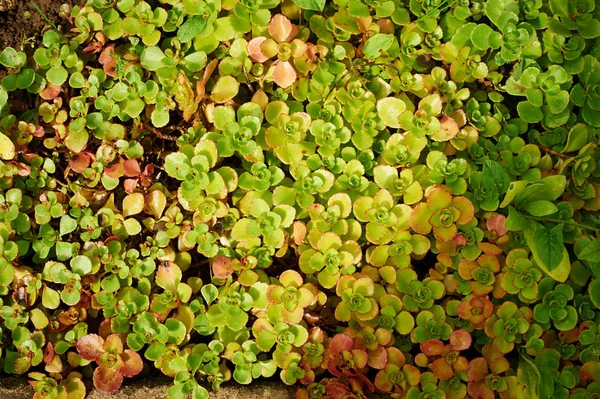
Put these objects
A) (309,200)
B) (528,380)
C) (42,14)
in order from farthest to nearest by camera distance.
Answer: (42,14) → (309,200) → (528,380)

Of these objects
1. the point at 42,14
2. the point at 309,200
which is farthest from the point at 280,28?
the point at 42,14

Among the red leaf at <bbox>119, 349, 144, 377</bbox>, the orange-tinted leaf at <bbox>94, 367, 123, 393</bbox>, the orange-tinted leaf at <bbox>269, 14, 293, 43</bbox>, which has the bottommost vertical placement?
the orange-tinted leaf at <bbox>94, 367, 123, 393</bbox>

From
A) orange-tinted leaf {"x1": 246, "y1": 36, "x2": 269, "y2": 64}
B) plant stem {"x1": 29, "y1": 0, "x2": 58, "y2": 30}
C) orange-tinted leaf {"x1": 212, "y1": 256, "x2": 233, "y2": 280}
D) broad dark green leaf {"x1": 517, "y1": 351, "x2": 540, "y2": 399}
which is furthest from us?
plant stem {"x1": 29, "y1": 0, "x2": 58, "y2": 30}

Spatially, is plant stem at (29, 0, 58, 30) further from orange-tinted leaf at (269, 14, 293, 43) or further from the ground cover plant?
orange-tinted leaf at (269, 14, 293, 43)

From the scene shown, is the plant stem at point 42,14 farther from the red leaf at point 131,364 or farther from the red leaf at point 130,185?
the red leaf at point 131,364

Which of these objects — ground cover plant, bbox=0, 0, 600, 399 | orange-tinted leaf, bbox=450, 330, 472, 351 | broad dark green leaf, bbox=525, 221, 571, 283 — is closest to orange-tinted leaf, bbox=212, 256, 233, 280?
ground cover plant, bbox=0, 0, 600, 399

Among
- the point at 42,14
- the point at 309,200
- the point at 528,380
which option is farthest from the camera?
the point at 42,14

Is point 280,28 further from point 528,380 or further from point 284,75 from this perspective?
point 528,380

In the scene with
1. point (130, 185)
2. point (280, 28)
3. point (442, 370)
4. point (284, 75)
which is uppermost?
point (280, 28)

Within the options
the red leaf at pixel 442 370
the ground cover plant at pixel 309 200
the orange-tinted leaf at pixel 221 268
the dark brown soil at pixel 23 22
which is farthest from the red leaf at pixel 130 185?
the red leaf at pixel 442 370
